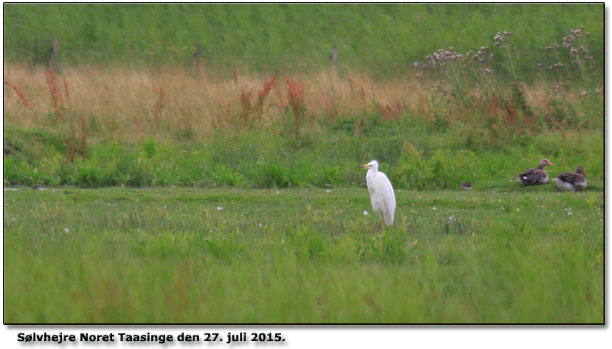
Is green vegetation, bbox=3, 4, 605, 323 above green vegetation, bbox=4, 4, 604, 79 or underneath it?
underneath

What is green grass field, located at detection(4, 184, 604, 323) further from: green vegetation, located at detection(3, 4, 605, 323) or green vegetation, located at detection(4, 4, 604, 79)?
green vegetation, located at detection(4, 4, 604, 79)

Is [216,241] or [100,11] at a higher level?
[100,11]

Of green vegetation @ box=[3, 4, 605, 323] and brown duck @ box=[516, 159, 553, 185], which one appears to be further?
brown duck @ box=[516, 159, 553, 185]

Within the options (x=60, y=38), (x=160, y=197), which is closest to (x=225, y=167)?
(x=160, y=197)

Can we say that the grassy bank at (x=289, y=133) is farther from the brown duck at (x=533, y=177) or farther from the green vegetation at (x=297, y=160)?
the brown duck at (x=533, y=177)

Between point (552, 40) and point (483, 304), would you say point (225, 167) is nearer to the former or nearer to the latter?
point (483, 304)

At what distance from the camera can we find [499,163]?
1480cm

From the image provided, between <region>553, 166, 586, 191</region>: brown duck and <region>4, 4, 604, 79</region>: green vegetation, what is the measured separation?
10.2m

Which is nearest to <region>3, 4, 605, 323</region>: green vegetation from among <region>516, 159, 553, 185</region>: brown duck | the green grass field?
the green grass field

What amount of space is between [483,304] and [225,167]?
374 inches

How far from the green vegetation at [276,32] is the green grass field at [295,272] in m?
15.6

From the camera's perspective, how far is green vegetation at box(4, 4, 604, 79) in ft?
80.6

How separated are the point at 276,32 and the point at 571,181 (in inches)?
676

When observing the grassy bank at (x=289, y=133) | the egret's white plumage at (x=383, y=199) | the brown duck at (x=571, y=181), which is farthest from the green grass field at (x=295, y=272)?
the grassy bank at (x=289, y=133)
